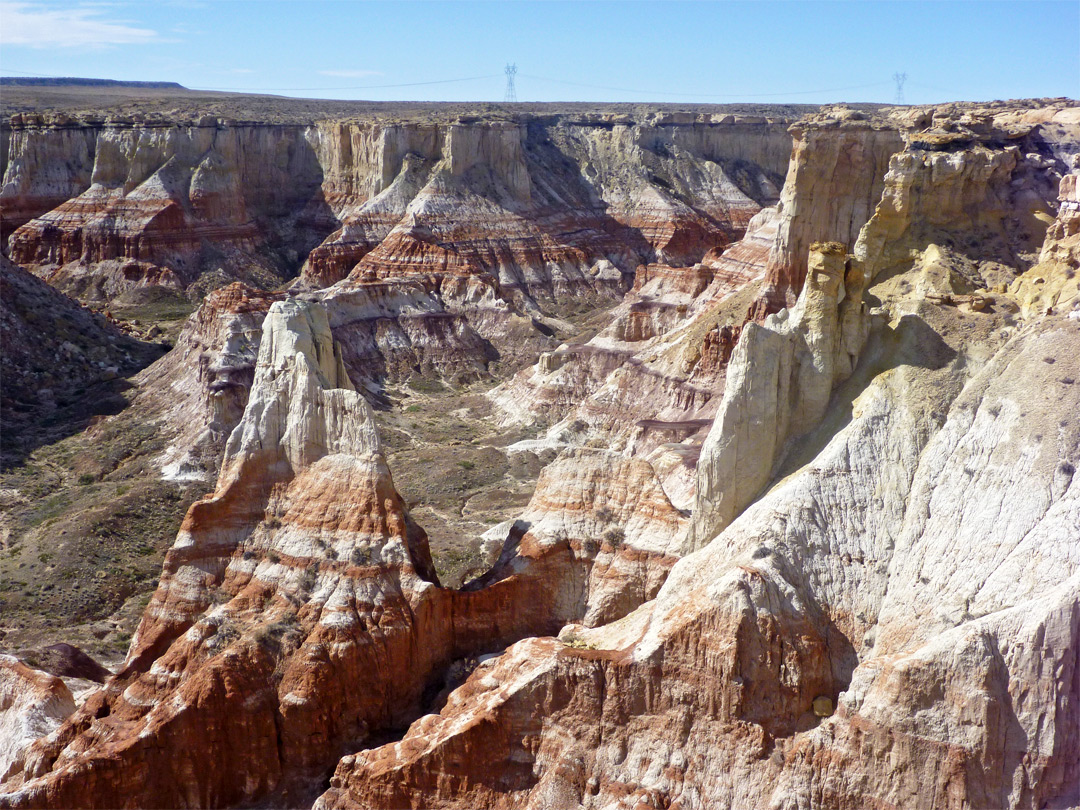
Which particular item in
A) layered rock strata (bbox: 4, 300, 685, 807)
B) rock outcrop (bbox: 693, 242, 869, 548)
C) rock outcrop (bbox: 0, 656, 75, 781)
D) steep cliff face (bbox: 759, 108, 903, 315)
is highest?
steep cliff face (bbox: 759, 108, 903, 315)

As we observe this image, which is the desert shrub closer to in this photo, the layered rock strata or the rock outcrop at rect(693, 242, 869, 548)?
the layered rock strata

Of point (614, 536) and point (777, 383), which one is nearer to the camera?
point (777, 383)

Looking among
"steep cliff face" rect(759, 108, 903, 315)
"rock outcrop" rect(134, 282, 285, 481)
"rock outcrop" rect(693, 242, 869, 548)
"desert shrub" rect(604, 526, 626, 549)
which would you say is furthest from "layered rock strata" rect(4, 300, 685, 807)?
"steep cliff face" rect(759, 108, 903, 315)

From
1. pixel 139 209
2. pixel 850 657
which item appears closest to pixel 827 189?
pixel 850 657

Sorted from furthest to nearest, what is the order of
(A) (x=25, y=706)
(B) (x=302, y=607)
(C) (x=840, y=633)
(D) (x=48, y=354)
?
(D) (x=48, y=354) < (A) (x=25, y=706) < (B) (x=302, y=607) < (C) (x=840, y=633)

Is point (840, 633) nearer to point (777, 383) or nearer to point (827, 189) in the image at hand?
point (777, 383)

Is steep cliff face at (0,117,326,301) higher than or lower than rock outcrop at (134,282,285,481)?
higher

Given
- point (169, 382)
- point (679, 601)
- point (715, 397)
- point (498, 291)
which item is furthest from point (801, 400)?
point (498, 291)

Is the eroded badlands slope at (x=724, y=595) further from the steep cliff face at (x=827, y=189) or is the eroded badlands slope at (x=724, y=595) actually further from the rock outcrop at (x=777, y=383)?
the steep cliff face at (x=827, y=189)
